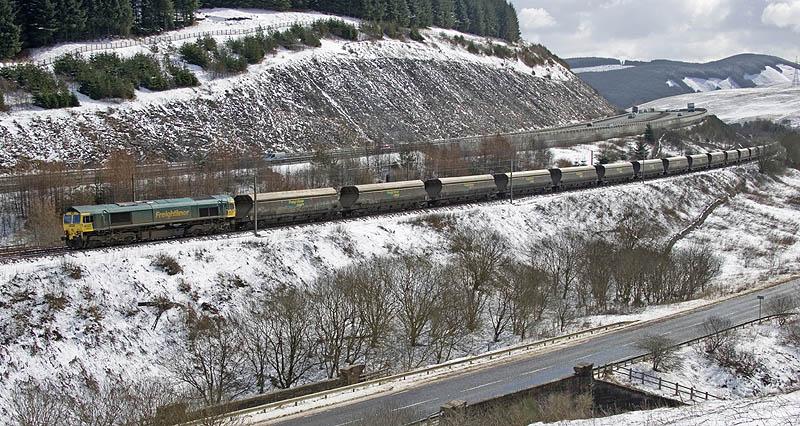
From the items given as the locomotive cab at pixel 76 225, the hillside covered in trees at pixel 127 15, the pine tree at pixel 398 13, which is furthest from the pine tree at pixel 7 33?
the pine tree at pixel 398 13

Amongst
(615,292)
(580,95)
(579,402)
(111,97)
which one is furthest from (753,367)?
(580,95)

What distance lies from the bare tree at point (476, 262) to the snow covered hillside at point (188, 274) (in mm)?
1529

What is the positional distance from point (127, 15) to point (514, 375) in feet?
252

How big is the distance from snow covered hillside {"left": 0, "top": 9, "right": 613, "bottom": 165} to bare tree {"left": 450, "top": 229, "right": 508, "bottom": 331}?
3075cm

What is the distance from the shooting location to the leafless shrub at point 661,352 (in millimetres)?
36906

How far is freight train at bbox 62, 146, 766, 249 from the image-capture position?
43.8m

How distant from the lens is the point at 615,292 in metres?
57.3

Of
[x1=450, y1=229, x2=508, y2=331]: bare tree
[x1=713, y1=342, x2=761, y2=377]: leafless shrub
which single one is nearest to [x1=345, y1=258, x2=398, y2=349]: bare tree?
[x1=450, y1=229, x2=508, y2=331]: bare tree

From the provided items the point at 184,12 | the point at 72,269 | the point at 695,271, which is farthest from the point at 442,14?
the point at 72,269

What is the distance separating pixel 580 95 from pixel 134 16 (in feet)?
309

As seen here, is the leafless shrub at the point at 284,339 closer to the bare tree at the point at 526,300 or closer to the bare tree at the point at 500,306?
the bare tree at the point at 500,306

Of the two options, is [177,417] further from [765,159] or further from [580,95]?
Answer: [580,95]

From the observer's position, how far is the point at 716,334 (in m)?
40.2

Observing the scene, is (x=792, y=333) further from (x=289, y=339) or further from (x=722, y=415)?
(x=289, y=339)
